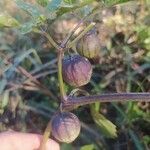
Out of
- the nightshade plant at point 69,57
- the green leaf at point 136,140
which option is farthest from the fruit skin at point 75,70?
the green leaf at point 136,140

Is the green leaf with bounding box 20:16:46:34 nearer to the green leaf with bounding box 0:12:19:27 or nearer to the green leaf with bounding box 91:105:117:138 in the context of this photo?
the green leaf with bounding box 0:12:19:27

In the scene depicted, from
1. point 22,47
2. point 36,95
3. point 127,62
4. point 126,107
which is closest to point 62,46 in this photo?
point 126,107

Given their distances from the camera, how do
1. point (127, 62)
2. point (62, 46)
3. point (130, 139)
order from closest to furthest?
1. point (62, 46)
2. point (130, 139)
3. point (127, 62)

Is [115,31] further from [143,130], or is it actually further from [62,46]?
[62,46]

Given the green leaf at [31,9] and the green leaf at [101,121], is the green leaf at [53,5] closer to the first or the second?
the green leaf at [31,9]

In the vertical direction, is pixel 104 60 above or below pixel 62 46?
below

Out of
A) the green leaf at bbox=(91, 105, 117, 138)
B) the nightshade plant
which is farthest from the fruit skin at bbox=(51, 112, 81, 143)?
the green leaf at bbox=(91, 105, 117, 138)

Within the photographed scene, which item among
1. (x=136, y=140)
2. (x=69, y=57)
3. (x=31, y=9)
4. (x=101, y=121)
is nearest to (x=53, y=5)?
(x=31, y=9)

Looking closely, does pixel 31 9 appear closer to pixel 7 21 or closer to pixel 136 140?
pixel 7 21
